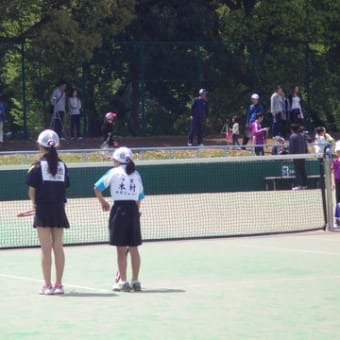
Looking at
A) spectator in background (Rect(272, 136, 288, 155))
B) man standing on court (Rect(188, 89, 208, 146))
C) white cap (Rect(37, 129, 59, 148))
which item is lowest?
white cap (Rect(37, 129, 59, 148))

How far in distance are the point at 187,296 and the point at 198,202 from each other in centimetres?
1395

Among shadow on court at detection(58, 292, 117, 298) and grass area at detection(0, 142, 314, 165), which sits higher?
grass area at detection(0, 142, 314, 165)

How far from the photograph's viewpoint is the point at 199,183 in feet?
92.5

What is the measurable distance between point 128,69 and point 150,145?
325 cm

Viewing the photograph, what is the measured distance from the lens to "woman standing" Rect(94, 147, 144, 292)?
13.3m

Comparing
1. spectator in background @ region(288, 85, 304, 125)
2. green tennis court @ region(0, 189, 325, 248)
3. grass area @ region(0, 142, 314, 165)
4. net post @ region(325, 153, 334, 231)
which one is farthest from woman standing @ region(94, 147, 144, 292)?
spectator in background @ region(288, 85, 304, 125)

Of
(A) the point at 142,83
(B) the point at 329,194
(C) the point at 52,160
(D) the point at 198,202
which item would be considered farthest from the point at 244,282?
(A) the point at 142,83

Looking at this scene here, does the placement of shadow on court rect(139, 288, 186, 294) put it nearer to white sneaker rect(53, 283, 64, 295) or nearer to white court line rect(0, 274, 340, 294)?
white court line rect(0, 274, 340, 294)

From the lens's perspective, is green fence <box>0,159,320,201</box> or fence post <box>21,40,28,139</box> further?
fence post <box>21,40,28,139</box>

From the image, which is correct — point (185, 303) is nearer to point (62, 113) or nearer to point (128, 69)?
point (62, 113)

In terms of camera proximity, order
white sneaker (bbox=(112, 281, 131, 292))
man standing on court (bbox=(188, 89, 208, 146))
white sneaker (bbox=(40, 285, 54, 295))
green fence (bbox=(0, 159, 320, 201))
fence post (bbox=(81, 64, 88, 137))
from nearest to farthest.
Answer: white sneaker (bbox=(40, 285, 54, 295))
white sneaker (bbox=(112, 281, 131, 292))
green fence (bbox=(0, 159, 320, 201))
man standing on court (bbox=(188, 89, 208, 146))
fence post (bbox=(81, 64, 88, 137))

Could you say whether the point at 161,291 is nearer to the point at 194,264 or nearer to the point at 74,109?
the point at 194,264

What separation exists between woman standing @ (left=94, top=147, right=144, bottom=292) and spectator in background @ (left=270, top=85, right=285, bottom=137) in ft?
73.6

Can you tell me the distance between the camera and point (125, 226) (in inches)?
523
